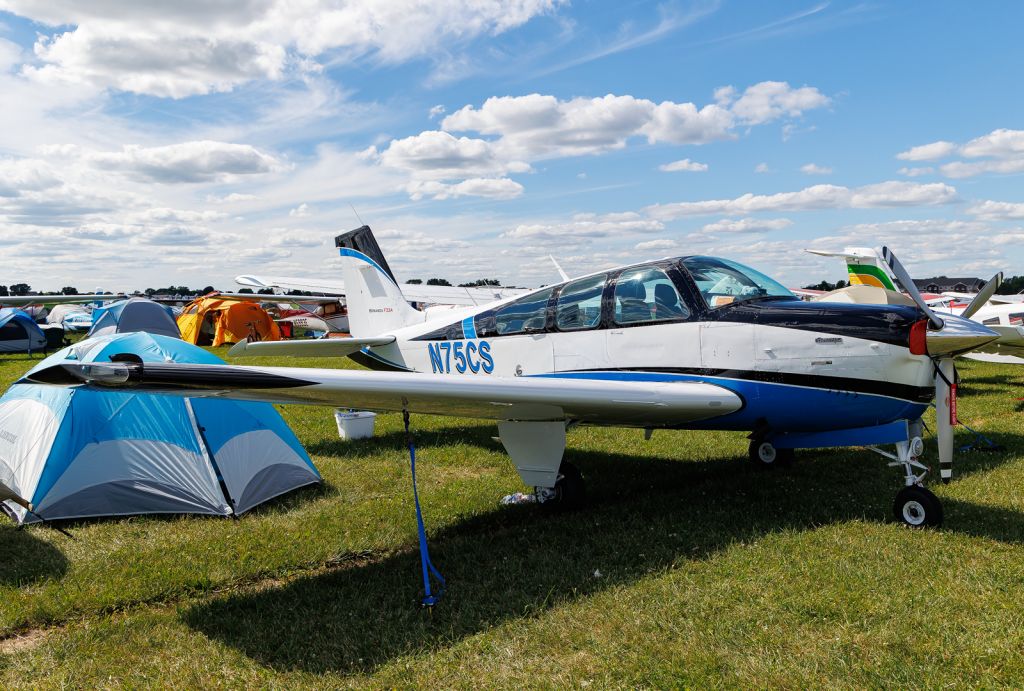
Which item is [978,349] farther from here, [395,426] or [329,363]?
[329,363]

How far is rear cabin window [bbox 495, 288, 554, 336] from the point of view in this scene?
680 cm

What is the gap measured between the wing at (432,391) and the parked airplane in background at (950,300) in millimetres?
1965

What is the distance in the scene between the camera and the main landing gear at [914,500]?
5109 mm

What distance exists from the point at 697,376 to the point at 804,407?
0.83 meters

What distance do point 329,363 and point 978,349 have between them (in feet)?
54.4

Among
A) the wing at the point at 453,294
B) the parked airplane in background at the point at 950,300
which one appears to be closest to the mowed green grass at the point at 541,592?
the parked airplane in background at the point at 950,300

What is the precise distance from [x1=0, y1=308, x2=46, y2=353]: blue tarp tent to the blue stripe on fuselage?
24.2 meters

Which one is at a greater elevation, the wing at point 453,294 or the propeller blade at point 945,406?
the wing at point 453,294

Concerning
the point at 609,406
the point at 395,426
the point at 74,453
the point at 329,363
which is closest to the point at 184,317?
the point at 329,363

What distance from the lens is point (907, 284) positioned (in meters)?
5.14

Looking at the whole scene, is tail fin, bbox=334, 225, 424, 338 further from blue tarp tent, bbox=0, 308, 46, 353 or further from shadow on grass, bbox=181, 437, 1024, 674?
blue tarp tent, bbox=0, 308, 46, 353

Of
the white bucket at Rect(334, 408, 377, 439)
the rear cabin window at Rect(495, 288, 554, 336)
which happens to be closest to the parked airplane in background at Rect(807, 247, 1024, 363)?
the rear cabin window at Rect(495, 288, 554, 336)

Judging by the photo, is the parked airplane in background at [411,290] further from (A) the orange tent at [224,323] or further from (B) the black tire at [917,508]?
(B) the black tire at [917,508]

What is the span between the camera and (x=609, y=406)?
5.01 m
